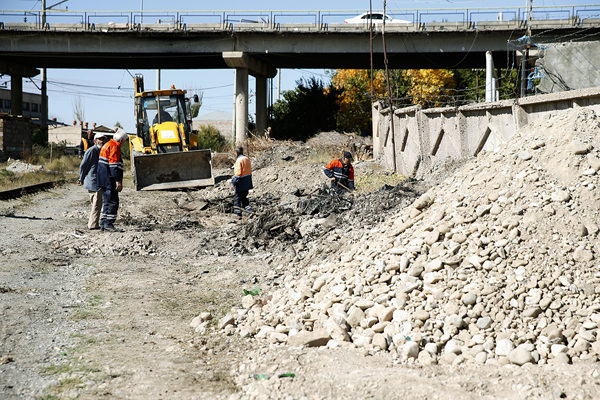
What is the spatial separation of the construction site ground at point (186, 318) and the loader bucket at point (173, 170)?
13.8ft

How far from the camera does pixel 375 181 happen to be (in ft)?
43.9

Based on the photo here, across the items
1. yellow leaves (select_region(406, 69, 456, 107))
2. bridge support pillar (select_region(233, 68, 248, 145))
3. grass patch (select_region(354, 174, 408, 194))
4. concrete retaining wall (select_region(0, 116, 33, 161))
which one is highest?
yellow leaves (select_region(406, 69, 456, 107))

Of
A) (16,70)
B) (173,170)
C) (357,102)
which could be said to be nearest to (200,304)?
(173,170)

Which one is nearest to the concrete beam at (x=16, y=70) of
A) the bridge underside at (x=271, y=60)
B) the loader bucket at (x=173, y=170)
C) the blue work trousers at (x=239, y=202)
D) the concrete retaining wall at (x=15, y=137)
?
the bridge underside at (x=271, y=60)

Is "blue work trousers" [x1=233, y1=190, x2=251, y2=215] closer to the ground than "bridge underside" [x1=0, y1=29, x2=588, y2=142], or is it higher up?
closer to the ground

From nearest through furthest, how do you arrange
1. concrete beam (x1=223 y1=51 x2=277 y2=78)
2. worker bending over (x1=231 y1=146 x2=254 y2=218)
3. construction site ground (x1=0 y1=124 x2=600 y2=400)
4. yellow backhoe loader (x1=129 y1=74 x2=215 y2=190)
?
1. construction site ground (x1=0 y1=124 x2=600 y2=400)
2. worker bending over (x1=231 y1=146 x2=254 y2=218)
3. yellow backhoe loader (x1=129 y1=74 x2=215 y2=190)
4. concrete beam (x1=223 y1=51 x2=277 y2=78)

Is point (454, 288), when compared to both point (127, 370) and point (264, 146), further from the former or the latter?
point (264, 146)

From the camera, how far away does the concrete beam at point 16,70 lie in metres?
31.3

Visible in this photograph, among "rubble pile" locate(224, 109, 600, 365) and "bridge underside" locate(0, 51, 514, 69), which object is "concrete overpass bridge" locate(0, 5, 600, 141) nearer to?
"bridge underside" locate(0, 51, 514, 69)

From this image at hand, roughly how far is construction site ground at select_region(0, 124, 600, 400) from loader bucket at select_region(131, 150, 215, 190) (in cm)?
420

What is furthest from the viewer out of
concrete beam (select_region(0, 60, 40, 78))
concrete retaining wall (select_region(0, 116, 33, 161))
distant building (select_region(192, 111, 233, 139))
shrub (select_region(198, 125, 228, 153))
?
distant building (select_region(192, 111, 233, 139))

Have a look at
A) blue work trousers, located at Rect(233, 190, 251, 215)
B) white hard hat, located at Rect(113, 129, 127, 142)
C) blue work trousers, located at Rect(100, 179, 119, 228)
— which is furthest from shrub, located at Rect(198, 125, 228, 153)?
blue work trousers, located at Rect(100, 179, 119, 228)

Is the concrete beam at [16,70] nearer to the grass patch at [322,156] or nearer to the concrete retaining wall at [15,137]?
the concrete retaining wall at [15,137]

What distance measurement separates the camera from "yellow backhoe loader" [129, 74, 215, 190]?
15344mm
